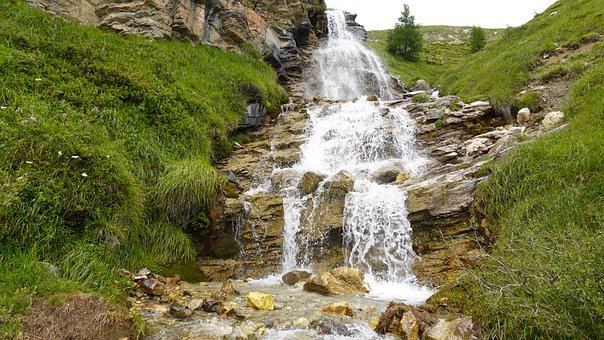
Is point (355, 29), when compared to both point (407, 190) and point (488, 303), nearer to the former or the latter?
point (407, 190)

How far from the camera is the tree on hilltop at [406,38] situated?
31609mm

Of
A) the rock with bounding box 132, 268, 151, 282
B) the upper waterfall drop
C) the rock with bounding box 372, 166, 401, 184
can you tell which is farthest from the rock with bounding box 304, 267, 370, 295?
the upper waterfall drop

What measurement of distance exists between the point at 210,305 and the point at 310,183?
470cm

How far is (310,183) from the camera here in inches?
370

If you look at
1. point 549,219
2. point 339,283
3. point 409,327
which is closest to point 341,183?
point 339,283

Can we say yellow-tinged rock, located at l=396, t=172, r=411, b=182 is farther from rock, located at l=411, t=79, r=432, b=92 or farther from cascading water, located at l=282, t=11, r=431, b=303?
rock, located at l=411, t=79, r=432, b=92

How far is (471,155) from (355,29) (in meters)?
24.0

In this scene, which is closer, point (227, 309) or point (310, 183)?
point (227, 309)

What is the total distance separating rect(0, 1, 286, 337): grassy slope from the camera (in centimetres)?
509

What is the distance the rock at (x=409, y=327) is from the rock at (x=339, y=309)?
87 centimetres

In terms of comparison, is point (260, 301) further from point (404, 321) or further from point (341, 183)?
point (341, 183)

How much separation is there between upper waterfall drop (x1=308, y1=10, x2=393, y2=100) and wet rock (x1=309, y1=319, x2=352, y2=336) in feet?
58.4

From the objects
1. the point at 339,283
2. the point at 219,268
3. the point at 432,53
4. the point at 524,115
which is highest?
the point at 432,53

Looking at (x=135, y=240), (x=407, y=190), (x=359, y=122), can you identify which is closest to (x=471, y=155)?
(x=407, y=190)
